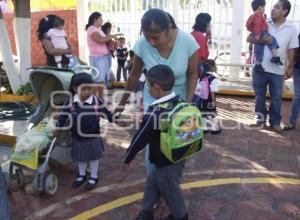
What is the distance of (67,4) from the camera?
11.2 metres

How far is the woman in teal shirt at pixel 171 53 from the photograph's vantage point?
2.66 meters

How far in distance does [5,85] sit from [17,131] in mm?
2493

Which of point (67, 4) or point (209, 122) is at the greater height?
point (67, 4)

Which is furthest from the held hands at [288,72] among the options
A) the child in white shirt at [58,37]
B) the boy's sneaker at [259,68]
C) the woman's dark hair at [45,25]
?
the woman's dark hair at [45,25]

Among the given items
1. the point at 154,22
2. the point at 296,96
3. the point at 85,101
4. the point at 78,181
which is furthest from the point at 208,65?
the point at 154,22

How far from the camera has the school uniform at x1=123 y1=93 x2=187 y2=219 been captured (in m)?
2.65

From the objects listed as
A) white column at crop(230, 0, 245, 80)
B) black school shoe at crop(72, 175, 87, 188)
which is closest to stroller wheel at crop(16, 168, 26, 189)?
black school shoe at crop(72, 175, 87, 188)

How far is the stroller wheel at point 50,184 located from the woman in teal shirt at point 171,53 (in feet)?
4.20

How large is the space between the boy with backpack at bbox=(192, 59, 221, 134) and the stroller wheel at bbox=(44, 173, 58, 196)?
232 centimetres

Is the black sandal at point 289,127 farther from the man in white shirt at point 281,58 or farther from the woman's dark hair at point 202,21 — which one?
the woman's dark hair at point 202,21

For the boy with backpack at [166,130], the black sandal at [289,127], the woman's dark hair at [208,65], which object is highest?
the woman's dark hair at [208,65]

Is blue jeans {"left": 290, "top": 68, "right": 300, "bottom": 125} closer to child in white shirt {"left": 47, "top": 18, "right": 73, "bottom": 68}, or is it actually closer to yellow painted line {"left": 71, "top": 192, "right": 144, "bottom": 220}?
yellow painted line {"left": 71, "top": 192, "right": 144, "bottom": 220}

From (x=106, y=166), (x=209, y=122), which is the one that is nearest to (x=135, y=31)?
(x=209, y=122)

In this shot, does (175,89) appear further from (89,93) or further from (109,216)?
(109,216)
